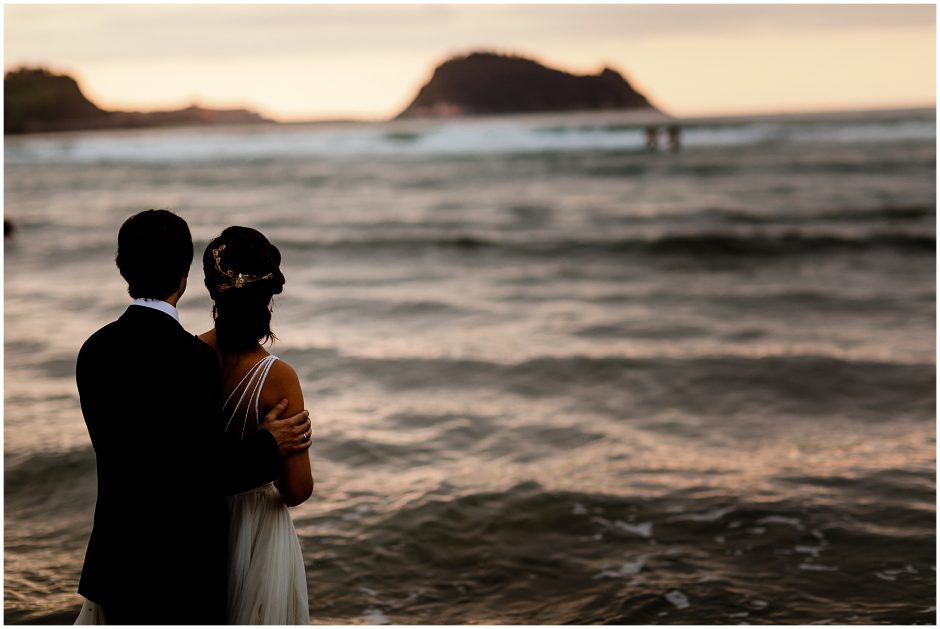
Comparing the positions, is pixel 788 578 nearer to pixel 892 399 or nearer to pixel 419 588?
pixel 419 588

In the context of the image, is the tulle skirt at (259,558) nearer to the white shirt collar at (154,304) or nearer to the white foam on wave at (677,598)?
the white shirt collar at (154,304)

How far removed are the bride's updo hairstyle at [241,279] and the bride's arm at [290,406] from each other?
13 centimetres

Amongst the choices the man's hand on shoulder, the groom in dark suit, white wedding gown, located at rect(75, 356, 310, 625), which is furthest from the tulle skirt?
the man's hand on shoulder

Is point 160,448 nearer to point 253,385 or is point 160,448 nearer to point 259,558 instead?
point 253,385

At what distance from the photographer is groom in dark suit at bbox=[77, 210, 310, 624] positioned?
2.45 metres

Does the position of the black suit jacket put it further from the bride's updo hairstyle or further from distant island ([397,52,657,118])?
distant island ([397,52,657,118])

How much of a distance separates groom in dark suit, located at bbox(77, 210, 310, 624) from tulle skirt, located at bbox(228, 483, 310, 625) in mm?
110

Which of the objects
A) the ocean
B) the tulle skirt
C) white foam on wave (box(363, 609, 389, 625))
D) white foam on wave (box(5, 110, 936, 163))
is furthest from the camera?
white foam on wave (box(5, 110, 936, 163))

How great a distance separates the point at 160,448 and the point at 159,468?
71 millimetres

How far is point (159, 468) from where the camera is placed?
8.26ft

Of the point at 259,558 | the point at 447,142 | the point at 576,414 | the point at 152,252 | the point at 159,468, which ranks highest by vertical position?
the point at 447,142

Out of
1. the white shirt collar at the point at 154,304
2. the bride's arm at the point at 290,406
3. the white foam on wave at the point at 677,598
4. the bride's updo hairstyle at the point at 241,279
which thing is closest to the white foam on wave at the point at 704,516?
the white foam on wave at the point at 677,598

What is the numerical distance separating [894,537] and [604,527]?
5.48 ft

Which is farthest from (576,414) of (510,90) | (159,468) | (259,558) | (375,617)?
(510,90)
